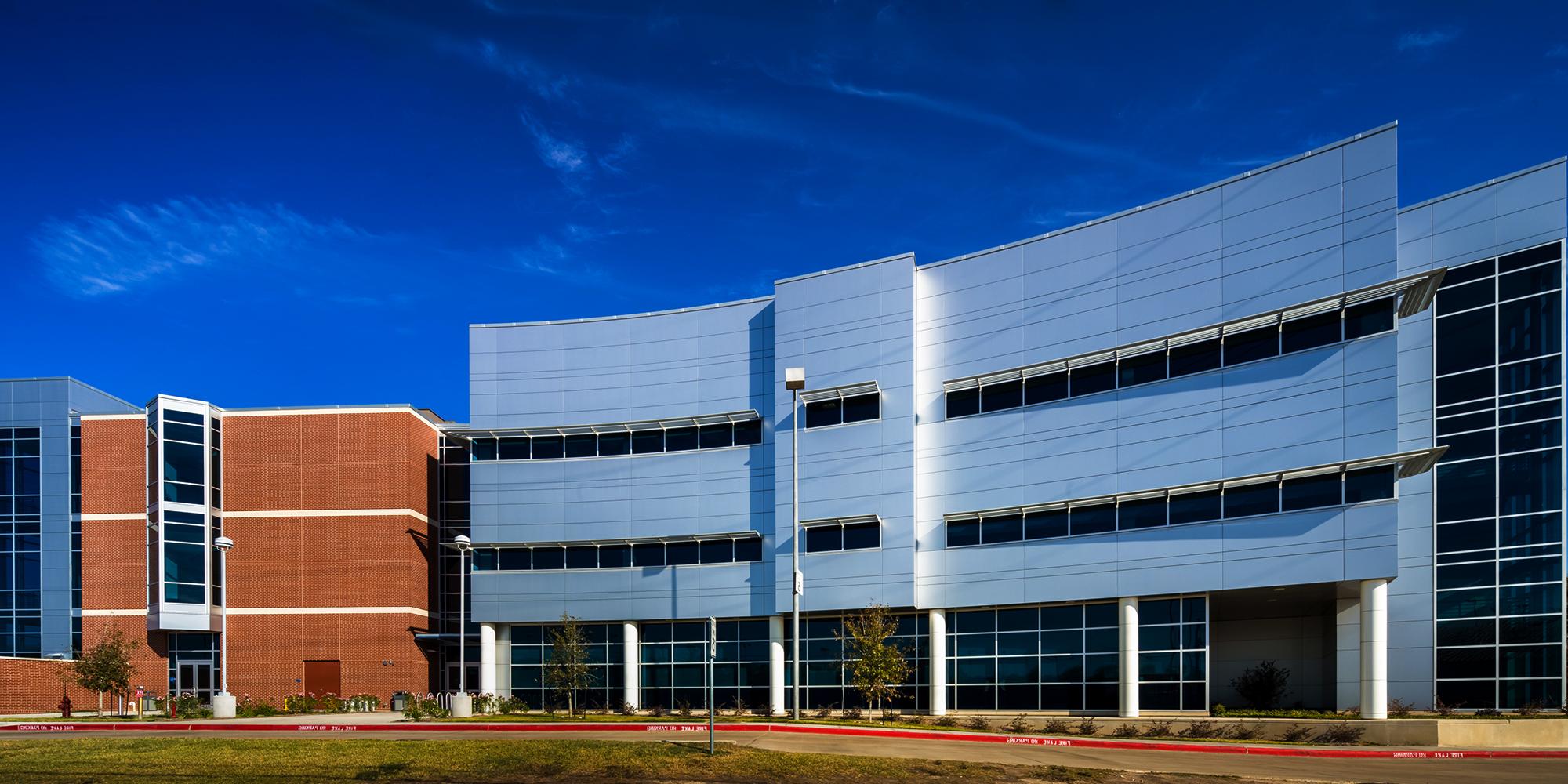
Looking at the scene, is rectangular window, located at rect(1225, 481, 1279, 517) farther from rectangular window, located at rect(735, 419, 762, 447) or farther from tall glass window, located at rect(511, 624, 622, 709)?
tall glass window, located at rect(511, 624, 622, 709)

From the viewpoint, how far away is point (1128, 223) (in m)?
38.5

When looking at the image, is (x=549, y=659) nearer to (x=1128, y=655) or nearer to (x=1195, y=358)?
(x=1128, y=655)

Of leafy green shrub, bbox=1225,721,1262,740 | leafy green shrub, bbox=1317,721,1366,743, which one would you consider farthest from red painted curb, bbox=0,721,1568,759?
leafy green shrub, bbox=1225,721,1262,740

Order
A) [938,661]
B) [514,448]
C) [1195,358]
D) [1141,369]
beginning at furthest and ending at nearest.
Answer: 1. [514,448]
2. [938,661]
3. [1141,369]
4. [1195,358]

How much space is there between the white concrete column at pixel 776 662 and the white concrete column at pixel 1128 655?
13.0 metres

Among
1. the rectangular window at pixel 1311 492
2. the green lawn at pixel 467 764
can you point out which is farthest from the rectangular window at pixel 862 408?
the green lawn at pixel 467 764

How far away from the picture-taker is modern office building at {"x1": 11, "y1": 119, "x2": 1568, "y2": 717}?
34.9m

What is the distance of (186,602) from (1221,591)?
42.7 meters

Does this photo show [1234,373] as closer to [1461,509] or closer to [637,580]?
[1461,509]

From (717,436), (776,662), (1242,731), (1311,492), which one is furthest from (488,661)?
(1311,492)

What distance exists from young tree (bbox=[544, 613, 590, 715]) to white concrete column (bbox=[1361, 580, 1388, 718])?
26.5 meters

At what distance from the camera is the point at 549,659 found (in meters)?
47.1

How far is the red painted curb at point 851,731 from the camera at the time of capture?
27703mm

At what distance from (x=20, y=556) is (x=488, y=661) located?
23.5 metres
